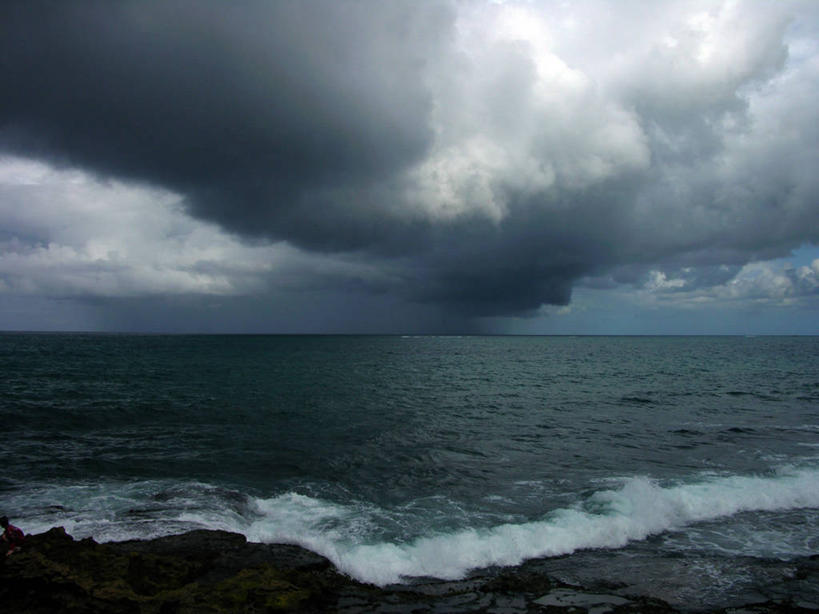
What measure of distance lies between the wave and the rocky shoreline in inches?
44.2

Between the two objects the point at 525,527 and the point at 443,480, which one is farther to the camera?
the point at 443,480

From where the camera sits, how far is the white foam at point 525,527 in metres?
14.1

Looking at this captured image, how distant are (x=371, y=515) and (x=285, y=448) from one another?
12.2m

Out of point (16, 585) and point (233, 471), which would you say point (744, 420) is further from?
point (16, 585)

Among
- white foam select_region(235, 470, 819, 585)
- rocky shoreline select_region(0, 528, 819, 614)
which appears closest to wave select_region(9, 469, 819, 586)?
white foam select_region(235, 470, 819, 585)

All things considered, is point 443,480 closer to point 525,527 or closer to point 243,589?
point 525,527

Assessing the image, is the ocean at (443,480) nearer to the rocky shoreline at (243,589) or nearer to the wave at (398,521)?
the wave at (398,521)

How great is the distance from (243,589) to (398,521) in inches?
292

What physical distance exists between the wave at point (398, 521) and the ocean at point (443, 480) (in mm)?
Result: 80

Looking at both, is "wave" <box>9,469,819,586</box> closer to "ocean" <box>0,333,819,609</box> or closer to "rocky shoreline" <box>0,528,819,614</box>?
"ocean" <box>0,333,819,609</box>

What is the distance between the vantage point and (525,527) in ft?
54.7

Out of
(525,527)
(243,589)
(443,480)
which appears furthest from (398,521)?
(243,589)

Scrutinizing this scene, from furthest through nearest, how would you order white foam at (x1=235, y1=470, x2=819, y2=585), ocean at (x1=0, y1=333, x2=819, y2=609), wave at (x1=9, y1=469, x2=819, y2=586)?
ocean at (x1=0, y1=333, x2=819, y2=609)
wave at (x1=9, y1=469, x2=819, y2=586)
white foam at (x1=235, y1=470, x2=819, y2=585)

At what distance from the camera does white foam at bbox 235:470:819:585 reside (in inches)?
555
